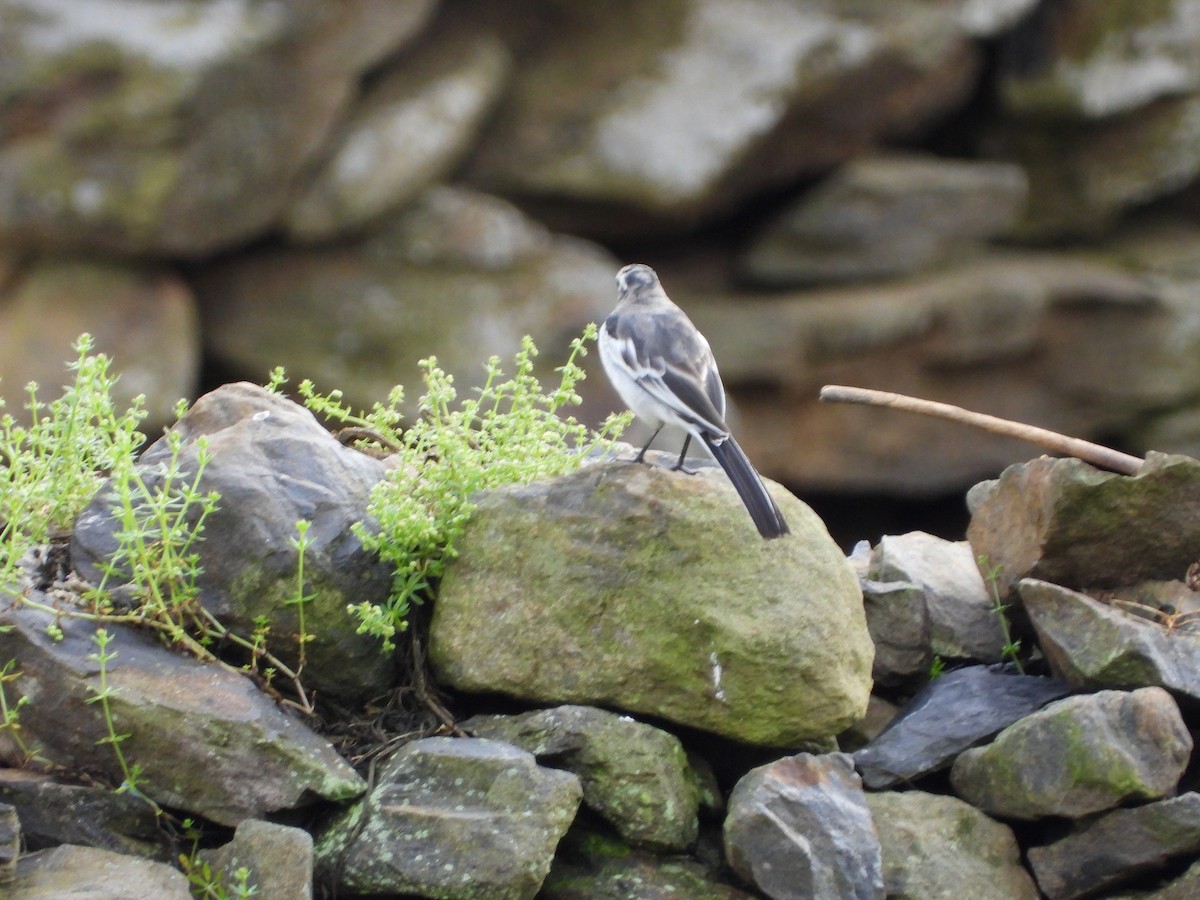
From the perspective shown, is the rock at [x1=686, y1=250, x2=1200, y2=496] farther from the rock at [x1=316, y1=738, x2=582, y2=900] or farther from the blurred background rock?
the rock at [x1=316, y1=738, x2=582, y2=900]

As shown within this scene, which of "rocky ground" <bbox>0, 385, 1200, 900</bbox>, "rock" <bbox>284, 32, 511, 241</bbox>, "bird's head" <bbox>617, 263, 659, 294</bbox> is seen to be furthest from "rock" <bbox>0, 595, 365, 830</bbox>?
"rock" <bbox>284, 32, 511, 241</bbox>

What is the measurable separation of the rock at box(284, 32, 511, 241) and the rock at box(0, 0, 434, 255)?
1.59ft

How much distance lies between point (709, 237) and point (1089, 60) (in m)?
4.33

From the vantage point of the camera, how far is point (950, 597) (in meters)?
4.68

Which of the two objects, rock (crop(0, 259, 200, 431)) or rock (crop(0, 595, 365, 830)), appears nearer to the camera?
rock (crop(0, 595, 365, 830))

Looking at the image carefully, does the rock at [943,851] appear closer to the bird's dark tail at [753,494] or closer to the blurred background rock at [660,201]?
the bird's dark tail at [753,494]

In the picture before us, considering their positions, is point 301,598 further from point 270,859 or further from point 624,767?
point 624,767

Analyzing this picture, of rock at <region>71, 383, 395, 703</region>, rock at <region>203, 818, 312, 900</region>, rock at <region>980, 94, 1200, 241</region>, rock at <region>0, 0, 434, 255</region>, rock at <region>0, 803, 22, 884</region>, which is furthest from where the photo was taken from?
rock at <region>980, 94, 1200, 241</region>

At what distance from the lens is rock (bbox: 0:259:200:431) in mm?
12188

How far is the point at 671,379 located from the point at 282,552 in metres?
1.39

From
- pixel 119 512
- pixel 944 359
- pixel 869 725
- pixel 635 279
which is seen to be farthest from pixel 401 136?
pixel 119 512

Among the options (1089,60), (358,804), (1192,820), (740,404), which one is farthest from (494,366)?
(1089,60)

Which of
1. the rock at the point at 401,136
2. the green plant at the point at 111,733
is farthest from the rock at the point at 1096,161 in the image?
the green plant at the point at 111,733

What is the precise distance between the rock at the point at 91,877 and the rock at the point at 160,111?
933 centimetres
